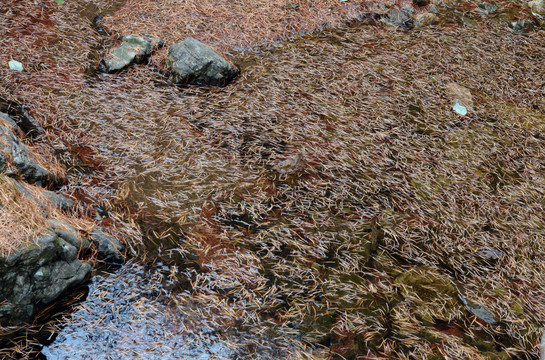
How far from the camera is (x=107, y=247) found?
3.51 metres

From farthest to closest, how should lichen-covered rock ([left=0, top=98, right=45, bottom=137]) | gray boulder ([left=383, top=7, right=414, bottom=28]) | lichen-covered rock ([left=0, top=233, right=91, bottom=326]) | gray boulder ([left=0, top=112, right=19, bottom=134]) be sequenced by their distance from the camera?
gray boulder ([left=383, top=7, right=414, bottom=28]), lichen-covered rock ([left=0, top=98, right=45, bottom=137]), gray boulder ([left=0, top=112, right=19, bottom=134]), lichen-covered rock ([left=0, top=233, right=91, bottom=326])

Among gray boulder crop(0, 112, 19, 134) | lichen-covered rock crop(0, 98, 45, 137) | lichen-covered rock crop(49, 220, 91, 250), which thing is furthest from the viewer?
lichen-covered rock crop(0, 98, 45, 137)

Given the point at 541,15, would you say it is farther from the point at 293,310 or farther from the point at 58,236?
the point at 58,236

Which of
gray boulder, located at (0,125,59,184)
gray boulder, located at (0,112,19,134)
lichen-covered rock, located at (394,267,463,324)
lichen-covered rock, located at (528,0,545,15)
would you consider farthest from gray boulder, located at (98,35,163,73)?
lichen-covered rock, located at (528,0,545,15)

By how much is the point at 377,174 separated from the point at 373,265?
127 cm

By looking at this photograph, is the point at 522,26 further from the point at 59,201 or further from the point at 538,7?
the point at 59,201

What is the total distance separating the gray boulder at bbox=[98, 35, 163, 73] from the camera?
5.70 m

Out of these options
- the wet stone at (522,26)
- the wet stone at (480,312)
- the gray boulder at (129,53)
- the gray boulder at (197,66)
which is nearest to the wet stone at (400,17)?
the wet stone at (522,26)

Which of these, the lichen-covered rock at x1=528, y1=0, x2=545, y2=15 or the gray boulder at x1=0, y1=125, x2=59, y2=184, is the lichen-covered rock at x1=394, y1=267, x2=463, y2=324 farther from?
the lichen-covered rock at x1=528, y1=0, x2=545, y2=15

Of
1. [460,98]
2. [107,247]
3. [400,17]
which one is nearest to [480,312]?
[107,247]

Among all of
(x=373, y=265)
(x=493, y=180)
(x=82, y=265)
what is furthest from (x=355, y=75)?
(x=82, y=265)

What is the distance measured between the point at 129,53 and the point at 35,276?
12.4 ft

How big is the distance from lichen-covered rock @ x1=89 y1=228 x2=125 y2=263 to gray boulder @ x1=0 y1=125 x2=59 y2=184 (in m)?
0.85

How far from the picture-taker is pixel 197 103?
5.38m
